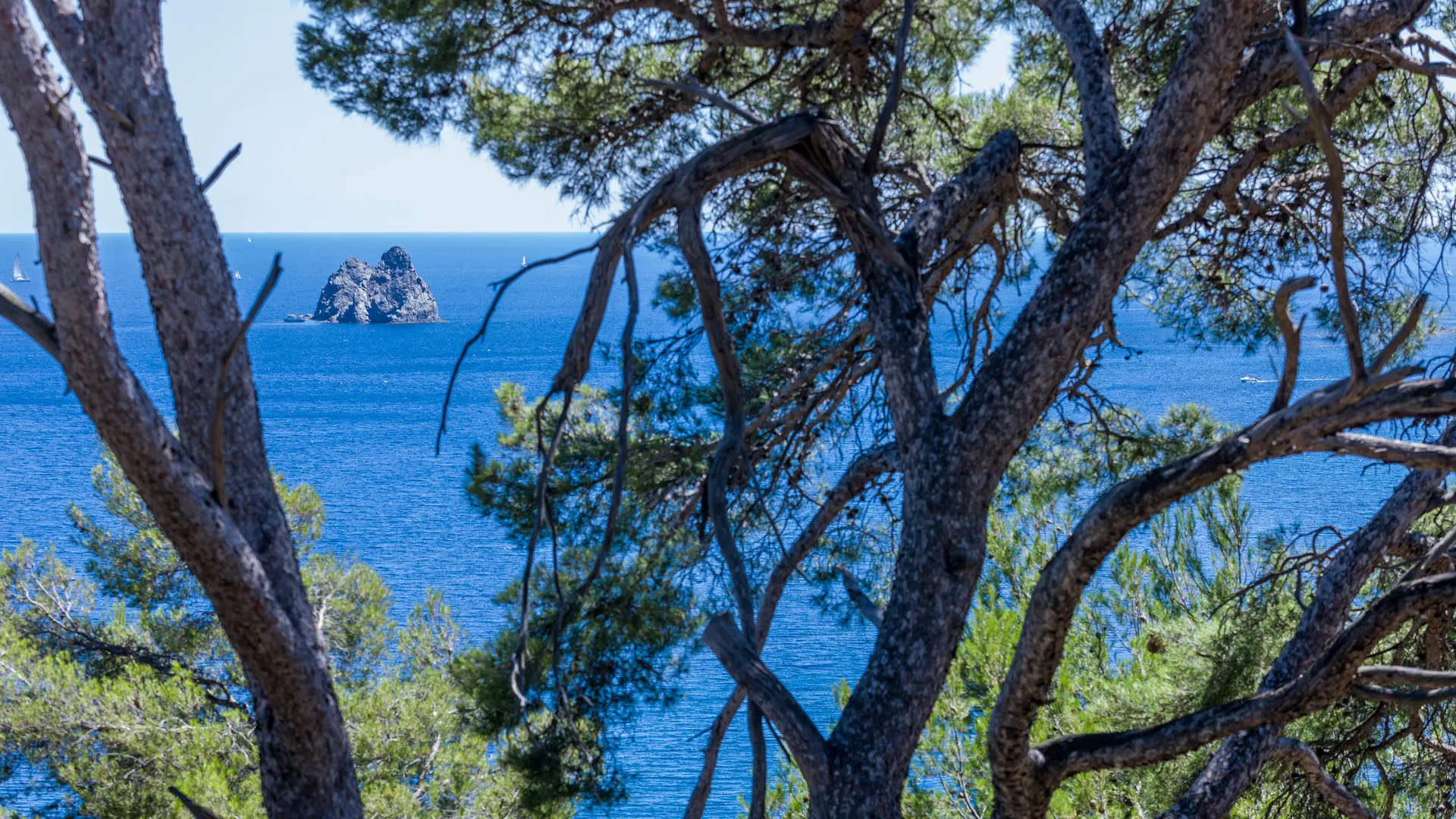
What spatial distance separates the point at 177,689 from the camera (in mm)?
6793

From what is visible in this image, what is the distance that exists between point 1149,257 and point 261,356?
4532cm

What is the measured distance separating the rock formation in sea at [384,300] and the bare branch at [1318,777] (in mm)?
55217

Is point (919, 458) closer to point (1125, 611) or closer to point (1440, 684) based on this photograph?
point (1440, 684)

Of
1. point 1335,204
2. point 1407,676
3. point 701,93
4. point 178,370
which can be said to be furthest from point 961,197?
point 178,370

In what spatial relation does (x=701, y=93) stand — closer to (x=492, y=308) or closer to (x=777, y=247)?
(x=492, y=308)

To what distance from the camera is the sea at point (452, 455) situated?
16688mm

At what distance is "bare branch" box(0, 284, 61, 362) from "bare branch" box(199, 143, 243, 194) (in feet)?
1.27

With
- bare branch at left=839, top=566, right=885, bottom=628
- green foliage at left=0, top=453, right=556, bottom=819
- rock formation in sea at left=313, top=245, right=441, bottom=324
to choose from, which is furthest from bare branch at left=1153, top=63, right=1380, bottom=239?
rock formation in sea at left=313, top=245, right=441, bottom=324

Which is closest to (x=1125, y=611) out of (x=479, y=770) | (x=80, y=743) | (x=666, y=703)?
(x=666, y=703)

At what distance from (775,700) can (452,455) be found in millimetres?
30092

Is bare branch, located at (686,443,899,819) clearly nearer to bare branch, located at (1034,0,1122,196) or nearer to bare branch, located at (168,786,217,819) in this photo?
bare branch, located at (1034,0,1122,196)

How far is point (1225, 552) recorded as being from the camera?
575 centimetres

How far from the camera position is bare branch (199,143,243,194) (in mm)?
1777

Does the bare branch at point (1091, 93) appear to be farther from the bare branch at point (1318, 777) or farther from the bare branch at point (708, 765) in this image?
the bare branch at point (1318, 777)
